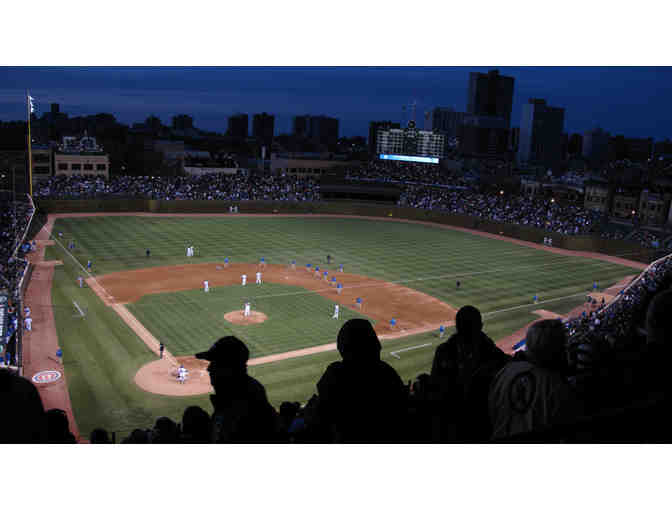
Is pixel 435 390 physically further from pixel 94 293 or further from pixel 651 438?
pixel 94 293

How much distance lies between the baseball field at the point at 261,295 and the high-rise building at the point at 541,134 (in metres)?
105

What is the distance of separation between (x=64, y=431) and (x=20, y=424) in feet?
3.27

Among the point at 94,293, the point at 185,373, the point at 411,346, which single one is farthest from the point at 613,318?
the point at 94,293

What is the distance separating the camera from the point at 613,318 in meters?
13.6

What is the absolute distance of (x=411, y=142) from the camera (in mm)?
78750

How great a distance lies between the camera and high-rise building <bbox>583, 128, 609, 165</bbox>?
424 feet

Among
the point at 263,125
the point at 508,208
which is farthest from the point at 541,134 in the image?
the point at 508,208

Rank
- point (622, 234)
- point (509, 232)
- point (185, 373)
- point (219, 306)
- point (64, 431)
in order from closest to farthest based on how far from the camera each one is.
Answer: point (64, 431) → point (185, 373) → point (219, 306) → point (622, 234) → point (509, 232)

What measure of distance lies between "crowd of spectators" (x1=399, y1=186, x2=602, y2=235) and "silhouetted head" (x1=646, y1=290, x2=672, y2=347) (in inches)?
1848

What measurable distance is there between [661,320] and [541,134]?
155448 millimetres

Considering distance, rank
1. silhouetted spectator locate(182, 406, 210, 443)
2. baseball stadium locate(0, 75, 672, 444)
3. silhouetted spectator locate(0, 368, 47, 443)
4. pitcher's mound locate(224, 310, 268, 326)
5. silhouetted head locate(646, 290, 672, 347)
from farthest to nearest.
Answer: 1. pitcher's mound locate(224, 310, 268, 326)
2. silhouetted spectator locate(182, 406, 210, 443)
3. silhouetted head locate(646, 290, 672, 347)
4. baseball stadium locate(0, 75, 672, 444)
5. silhouetted spectator locate(0, 368, 47, 443)

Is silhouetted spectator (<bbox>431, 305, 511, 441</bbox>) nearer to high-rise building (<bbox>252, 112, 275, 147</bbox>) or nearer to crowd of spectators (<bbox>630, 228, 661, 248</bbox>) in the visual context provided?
crowd of spectators (<bbox>630, 228, 661, 248</bbox>)

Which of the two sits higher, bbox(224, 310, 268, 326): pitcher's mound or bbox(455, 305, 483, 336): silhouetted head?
bbox(455, 305, 483, 336): silhouetted head

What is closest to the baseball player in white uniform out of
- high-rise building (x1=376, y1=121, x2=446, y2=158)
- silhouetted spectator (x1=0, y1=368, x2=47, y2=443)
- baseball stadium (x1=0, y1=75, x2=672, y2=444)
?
baseball stadium (x1=0, y1=75, x2=672, y2=444)
